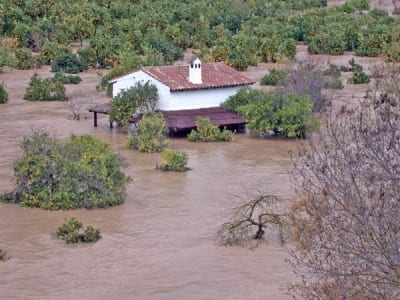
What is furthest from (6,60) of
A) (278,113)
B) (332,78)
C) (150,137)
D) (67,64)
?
(278,113)

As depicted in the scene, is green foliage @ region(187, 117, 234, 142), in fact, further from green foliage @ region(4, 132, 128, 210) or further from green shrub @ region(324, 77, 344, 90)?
green foliage @ region(4, 132, 128, 210)

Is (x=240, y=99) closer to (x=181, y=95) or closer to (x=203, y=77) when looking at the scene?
(x=203, y=77)

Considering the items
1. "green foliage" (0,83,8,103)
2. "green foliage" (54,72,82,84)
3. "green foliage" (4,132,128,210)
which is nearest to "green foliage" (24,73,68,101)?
"green foliage" (0,83,8,103)

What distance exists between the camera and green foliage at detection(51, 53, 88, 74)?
4527 cm

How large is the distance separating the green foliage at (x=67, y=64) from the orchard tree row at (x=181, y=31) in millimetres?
1216

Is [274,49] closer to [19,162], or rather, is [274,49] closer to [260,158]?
[260,158]

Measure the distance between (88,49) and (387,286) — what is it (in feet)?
116

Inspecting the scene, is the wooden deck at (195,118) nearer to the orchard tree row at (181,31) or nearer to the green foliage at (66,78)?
the orchard tree row at (181,31)

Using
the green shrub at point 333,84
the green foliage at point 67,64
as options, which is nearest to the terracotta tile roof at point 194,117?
the green shrub at point 333,84

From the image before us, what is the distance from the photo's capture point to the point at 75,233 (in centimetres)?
2177

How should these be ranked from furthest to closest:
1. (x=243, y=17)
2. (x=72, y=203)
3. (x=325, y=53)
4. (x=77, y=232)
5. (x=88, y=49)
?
(x=243, y=17), (x=325, y=53), (x=88, y=49), (x=72, y=203), (x=77, y=232)

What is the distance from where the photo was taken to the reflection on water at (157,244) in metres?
19.1

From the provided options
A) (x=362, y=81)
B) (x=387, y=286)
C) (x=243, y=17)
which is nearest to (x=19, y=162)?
(x=387, y=286)

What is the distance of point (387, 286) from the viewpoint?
1269 centimetres
